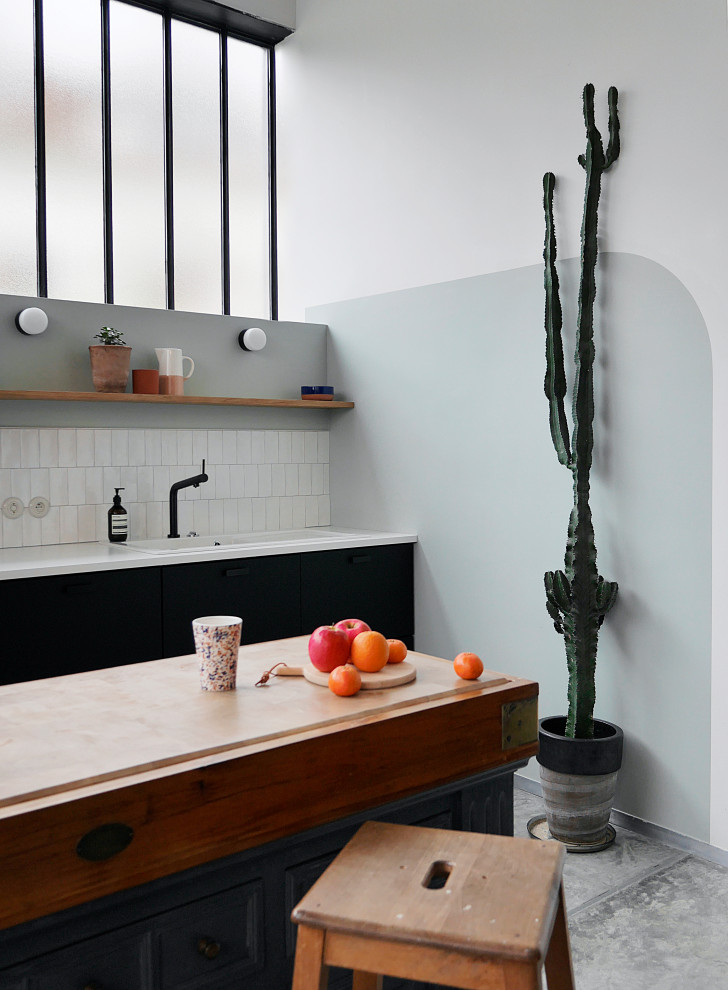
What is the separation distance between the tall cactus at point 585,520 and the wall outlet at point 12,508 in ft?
7.55

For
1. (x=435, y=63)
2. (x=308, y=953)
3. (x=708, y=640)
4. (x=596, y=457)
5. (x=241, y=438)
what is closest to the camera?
(x=308, y=953)

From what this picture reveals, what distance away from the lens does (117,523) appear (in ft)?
13.8

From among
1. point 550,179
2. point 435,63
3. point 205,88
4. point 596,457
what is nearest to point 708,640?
point 596,457

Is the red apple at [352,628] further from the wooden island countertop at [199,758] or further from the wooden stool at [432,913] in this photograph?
the wooden stool at [432,913]

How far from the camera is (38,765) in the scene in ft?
4.59

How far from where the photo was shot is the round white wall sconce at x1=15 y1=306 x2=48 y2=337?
3930 mm

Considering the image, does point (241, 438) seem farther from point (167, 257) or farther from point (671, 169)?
point (671, 169)

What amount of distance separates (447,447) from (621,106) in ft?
5.17

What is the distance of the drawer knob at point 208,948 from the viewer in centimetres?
150

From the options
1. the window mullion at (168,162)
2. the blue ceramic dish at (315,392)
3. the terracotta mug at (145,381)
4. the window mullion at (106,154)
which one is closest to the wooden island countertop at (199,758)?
the terracotta mug at (145,381)

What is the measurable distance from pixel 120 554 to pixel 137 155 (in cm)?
225

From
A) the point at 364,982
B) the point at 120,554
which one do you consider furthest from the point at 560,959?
the point at 120,554

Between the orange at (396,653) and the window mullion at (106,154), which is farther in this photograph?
the window mullion at (106,154)

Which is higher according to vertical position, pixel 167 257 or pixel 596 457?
pixel 167 257
